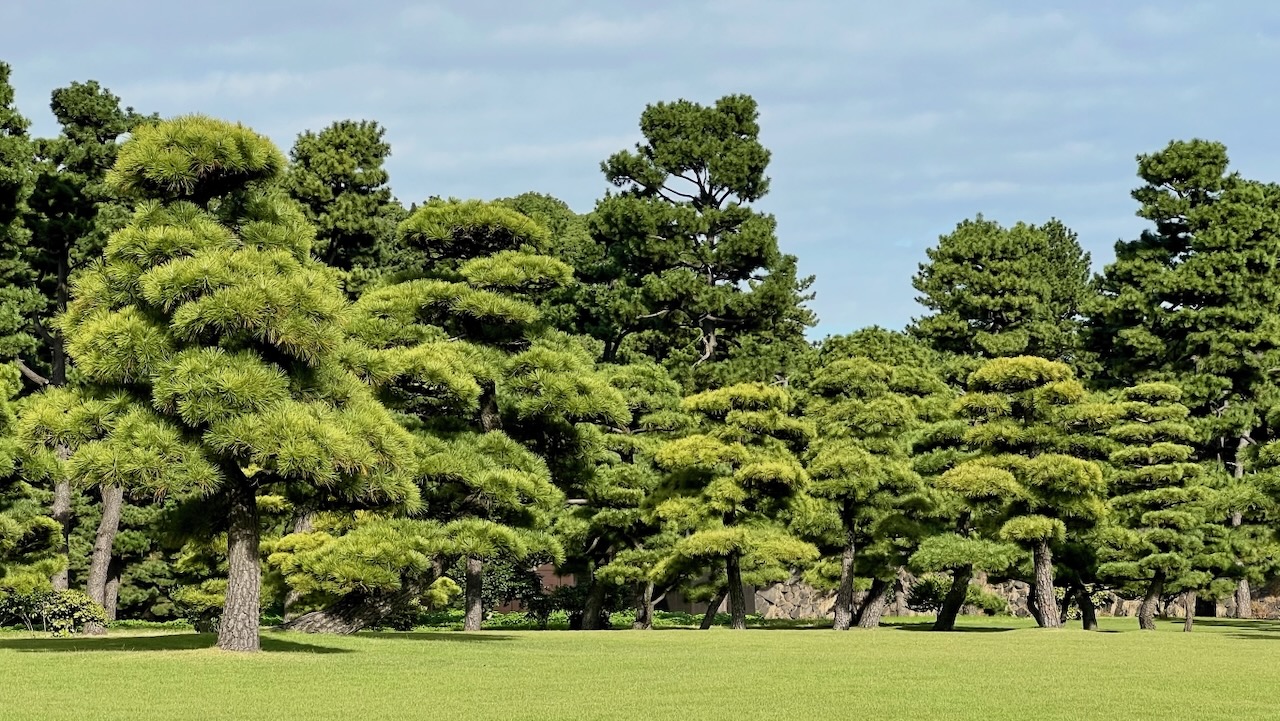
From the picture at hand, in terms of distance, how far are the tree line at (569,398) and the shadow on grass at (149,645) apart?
1.30 meters

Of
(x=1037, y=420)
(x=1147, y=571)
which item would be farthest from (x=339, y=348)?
(x=1147, y=571)

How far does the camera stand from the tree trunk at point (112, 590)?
32.8 metres

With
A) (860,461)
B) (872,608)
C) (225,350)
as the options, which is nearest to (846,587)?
(872,608)

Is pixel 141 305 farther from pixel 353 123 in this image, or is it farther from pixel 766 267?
pixel 766 267

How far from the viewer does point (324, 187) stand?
37812 mm

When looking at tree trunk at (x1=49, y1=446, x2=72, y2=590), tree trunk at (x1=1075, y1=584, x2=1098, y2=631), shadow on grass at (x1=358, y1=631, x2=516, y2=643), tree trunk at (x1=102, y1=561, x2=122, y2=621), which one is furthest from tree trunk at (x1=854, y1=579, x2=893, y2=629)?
tree trunk at (x1=49, y1=446, x2=72, y2=590)

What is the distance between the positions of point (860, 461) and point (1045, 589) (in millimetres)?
5182

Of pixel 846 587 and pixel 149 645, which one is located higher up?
pixel 846 587

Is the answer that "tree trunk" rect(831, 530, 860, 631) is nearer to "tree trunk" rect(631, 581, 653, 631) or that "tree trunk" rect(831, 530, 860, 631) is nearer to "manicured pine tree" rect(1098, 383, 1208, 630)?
"tree trunk" rect(631, 581, 653, 631)

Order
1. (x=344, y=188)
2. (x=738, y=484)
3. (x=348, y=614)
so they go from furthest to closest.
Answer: (x=344, y=188) → (x=738, y=484) → (x=348, y=614)

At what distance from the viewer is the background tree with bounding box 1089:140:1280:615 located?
133ft

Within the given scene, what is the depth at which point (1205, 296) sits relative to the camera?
41.8 metres

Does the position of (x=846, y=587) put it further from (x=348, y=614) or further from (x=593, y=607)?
(x=348, y=614)

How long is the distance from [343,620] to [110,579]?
47.4ft
